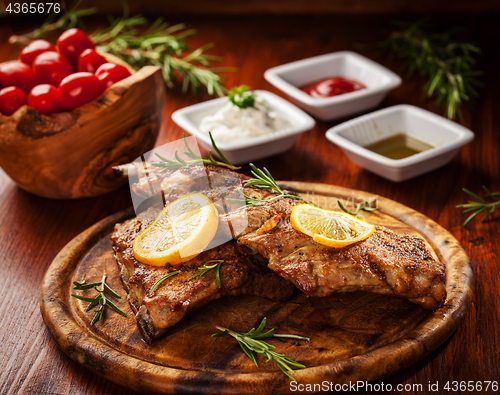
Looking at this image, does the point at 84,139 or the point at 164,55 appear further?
the point at 164,55

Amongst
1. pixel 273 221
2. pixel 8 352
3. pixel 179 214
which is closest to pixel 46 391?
pixel 8 352

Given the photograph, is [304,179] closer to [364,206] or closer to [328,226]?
[364,206]

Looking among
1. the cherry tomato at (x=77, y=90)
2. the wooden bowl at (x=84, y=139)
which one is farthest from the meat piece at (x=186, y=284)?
the cherry tomato at (x=77, y=90)

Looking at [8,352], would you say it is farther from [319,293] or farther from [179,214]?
[319,293]

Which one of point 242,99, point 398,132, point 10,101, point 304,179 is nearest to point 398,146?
point 398,132

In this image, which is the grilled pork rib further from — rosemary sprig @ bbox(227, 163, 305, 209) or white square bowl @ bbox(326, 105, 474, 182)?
white square bowl @ bbox(326, 105, 474, 182)

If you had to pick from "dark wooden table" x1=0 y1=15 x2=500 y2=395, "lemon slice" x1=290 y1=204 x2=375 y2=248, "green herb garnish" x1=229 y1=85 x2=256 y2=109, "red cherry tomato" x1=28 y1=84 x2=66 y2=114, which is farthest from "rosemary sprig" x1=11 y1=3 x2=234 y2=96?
"lemon slice" x1=290 y1=204 x2=375 y2=248
